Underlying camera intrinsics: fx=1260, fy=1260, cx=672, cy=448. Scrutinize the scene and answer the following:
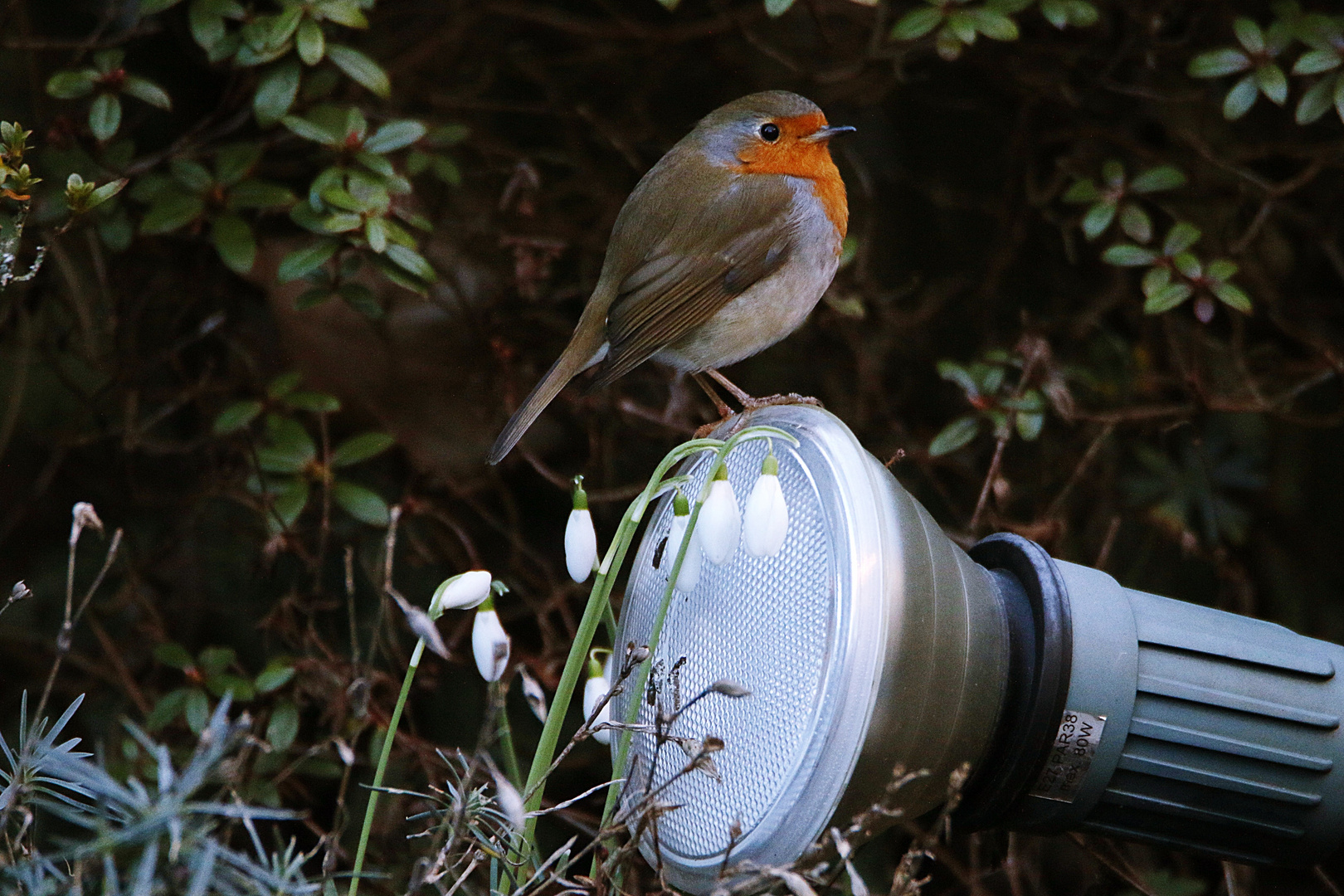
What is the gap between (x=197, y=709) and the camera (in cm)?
213

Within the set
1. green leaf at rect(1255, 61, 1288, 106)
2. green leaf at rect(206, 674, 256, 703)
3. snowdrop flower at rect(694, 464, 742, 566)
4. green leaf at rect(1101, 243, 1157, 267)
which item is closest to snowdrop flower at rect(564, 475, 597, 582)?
snowdrop flower at rect(694, 464, 742, 566)

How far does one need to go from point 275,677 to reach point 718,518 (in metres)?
1.22

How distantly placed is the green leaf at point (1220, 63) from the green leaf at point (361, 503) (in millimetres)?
1621

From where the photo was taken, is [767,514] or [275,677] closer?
[767,514]

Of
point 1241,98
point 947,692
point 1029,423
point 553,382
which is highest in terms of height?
point 1241,98

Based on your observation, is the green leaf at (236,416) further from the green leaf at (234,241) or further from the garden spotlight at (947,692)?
the garden spotlight at (947,692)

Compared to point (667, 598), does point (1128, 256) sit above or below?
below

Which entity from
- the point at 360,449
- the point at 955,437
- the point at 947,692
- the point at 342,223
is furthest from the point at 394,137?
the point at 947,692

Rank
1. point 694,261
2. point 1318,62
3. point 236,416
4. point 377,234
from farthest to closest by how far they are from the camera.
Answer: point 236,416, point 694,261, point 1318,62, point 377,234

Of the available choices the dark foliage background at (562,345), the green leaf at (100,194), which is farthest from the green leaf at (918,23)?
the green leaf at (100,194)

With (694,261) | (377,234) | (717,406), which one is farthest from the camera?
(717,406)

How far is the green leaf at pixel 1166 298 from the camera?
2137mm

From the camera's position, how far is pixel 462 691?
2.69 meters

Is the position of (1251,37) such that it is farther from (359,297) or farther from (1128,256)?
(359,297)
